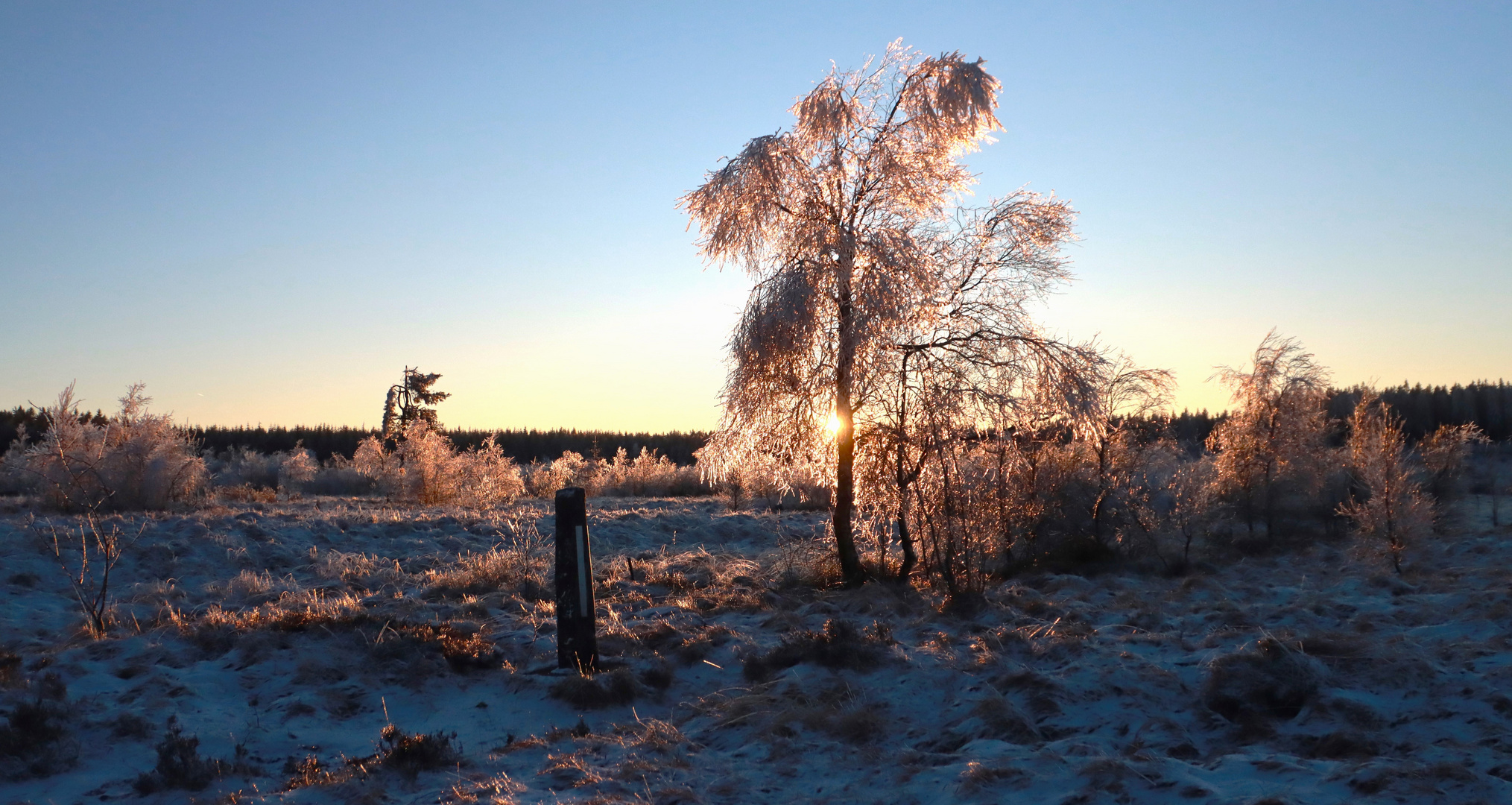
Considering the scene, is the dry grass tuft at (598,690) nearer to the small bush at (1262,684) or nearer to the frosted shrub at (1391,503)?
the small bush at (1262,684)

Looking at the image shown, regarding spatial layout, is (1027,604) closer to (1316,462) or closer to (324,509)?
(1316,462)

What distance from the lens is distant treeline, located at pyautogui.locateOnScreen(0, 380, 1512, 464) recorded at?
35.7m

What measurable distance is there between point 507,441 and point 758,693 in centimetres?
6504

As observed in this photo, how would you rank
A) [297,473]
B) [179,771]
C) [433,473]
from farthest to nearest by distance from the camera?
1. [297,473]
2. [433,473]
3. [179,771]

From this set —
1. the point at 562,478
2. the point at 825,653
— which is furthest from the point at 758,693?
the point at 562,478

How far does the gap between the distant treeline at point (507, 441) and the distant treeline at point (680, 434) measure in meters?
0.06

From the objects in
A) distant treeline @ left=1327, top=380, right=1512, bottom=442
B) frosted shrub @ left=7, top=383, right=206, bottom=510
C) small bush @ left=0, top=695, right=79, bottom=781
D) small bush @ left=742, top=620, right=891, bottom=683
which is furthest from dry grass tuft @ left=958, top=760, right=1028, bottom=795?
distant treeline @ left=1327, top=380, right=1512, bottom=442

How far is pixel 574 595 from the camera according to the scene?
7.02 meters

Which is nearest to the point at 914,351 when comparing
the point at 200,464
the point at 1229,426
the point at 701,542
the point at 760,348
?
the point at 760,348

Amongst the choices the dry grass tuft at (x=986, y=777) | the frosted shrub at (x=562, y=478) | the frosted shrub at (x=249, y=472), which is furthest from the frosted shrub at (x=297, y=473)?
the dry grass tuft at (x=986, y=777)

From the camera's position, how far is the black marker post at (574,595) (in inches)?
274

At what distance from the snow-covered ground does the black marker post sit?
22 cm

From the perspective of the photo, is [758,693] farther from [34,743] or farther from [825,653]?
[34,743]

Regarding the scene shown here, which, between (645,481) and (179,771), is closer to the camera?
(179,771)
